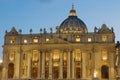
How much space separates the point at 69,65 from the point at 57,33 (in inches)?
411

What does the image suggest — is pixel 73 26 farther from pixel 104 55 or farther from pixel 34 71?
pixel 34 71

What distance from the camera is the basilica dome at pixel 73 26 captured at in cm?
12438

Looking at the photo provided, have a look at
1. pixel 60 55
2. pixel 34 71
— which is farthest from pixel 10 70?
pixel 60 55

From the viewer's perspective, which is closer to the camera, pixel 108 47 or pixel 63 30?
pixel 108 47

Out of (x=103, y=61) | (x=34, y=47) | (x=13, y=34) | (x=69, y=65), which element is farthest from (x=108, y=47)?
(x=13, y=34)

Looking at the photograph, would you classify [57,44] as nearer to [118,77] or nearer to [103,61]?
[103,61]

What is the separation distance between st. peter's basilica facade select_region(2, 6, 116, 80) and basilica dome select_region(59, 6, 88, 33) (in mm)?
10894

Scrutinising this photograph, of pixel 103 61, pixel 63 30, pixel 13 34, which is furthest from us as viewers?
pixel 63 30

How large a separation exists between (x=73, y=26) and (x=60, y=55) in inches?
718

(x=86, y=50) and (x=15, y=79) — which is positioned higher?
(x=86, y=50)

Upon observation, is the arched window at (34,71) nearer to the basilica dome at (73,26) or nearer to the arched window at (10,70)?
the arched window at (10,70)

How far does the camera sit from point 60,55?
361ft

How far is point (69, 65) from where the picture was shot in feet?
357

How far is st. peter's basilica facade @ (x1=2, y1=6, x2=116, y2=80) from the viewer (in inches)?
4257
